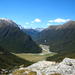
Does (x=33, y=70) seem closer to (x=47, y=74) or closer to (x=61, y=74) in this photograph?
(x=47, y=74)

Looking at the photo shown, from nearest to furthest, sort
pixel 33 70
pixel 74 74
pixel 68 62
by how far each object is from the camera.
→ pixel 74 74
pixel 33 70
pixel 68 62

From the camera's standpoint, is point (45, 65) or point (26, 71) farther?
point (45, 65)

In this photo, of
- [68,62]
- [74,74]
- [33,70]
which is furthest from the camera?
[68,62]

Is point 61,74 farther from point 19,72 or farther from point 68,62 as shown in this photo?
point 19,72

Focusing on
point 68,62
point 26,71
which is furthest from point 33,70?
point 68,62

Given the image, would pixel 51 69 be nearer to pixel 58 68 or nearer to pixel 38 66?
pixel 58 68

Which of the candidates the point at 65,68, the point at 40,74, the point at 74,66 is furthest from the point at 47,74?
the point at 74,66

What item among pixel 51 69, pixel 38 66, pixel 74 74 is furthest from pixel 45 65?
pixel 74 74

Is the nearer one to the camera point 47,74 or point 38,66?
point 47,74
